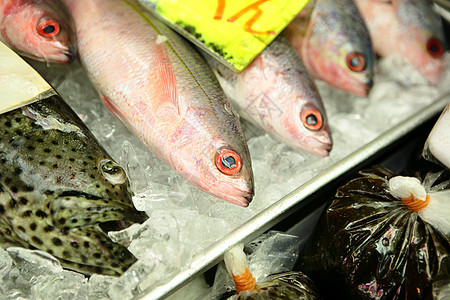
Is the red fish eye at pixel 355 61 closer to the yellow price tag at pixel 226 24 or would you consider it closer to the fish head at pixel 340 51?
the fish head at pixel 340 51

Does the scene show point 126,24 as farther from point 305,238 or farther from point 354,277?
point 354,277

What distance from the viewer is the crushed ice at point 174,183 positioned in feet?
4.69

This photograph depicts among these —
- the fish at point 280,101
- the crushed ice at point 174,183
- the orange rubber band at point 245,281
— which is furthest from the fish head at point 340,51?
the orange rubber band at point 245,281

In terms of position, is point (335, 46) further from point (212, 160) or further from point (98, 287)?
point (98, 287)

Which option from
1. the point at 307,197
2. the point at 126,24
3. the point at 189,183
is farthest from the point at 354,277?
the point at 126,24

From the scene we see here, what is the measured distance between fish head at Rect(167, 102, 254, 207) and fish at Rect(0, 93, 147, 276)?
9.5 inches

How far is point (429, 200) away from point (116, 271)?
1082 millimetres

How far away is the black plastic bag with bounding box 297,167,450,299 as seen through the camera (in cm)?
145

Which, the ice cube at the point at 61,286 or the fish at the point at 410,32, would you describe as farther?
the fish at the point at 410,32

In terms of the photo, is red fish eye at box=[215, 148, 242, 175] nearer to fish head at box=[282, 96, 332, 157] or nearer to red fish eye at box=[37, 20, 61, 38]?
fish head at box=[282, 96, 332, 157]

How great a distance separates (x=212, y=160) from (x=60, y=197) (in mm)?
530

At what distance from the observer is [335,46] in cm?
214

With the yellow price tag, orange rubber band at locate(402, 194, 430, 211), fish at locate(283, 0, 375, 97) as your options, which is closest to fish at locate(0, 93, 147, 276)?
the yellow price tag

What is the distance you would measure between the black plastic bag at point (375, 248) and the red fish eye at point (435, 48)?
989 mm
